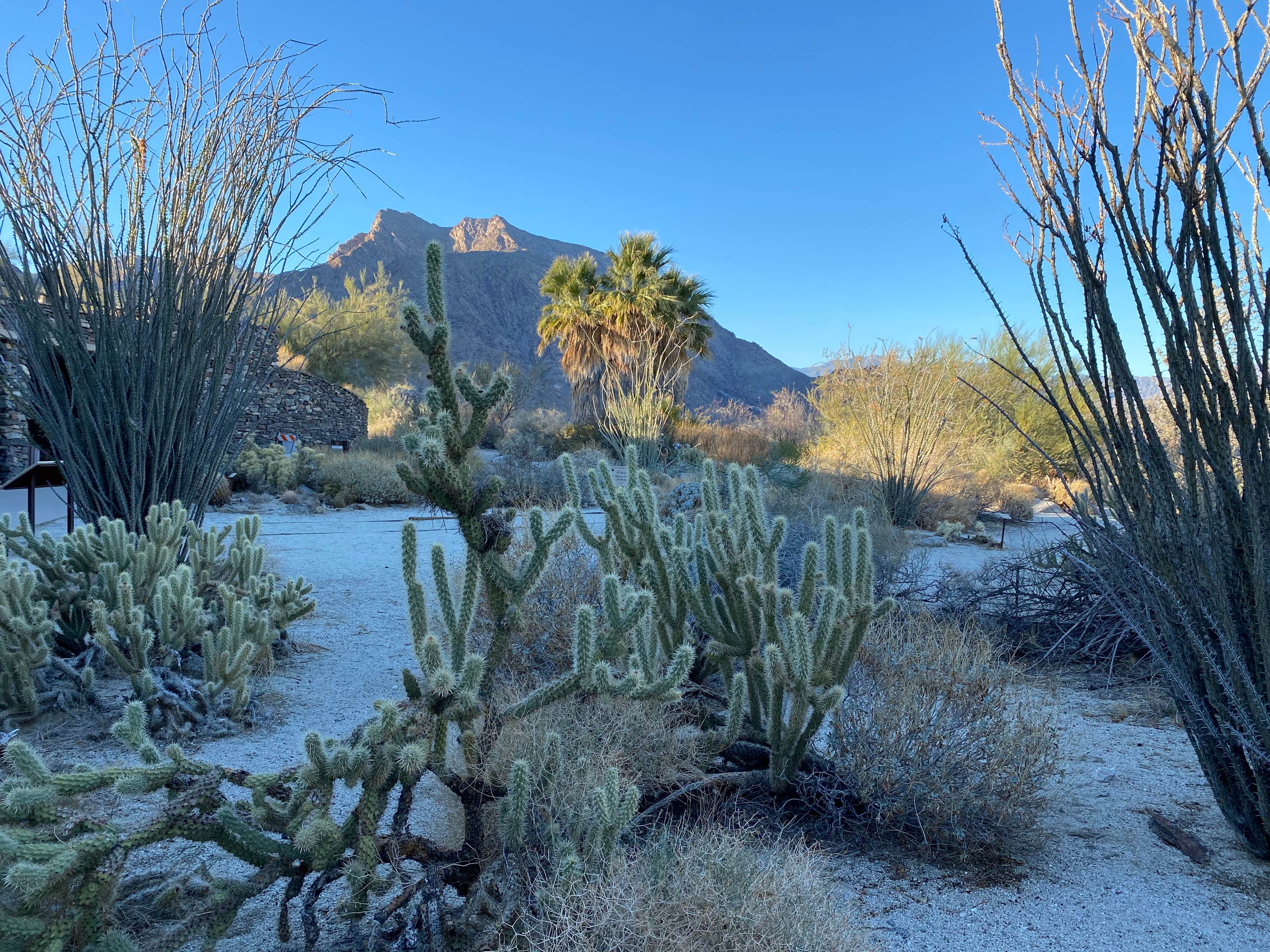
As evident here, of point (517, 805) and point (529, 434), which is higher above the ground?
point (529, 434)

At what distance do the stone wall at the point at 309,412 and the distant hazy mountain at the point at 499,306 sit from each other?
145ft

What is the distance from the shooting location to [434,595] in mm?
5617

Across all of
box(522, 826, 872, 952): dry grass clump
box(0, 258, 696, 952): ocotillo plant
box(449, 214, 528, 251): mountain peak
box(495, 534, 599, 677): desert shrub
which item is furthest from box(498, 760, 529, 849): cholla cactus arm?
box(449, 214, 528, 251): mountain peak

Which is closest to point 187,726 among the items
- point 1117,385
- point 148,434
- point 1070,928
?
point 148,434

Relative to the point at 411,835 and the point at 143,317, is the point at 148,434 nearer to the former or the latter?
the point at 143,317

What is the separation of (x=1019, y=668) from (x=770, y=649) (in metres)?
2.57

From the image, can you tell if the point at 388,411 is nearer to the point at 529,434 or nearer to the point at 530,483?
the point at 529,434

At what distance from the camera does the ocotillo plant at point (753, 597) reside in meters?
2.52

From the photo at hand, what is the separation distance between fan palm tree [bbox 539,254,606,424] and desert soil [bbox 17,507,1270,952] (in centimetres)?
1894

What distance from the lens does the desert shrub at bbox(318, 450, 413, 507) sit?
42.9 feet

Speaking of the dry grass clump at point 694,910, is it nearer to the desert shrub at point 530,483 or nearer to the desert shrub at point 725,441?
the desert shrub at point 530,483

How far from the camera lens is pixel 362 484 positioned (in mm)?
13250

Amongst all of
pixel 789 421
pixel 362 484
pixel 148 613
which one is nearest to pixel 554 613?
pixel 148 613

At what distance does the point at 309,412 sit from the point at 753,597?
19397 millimetres
